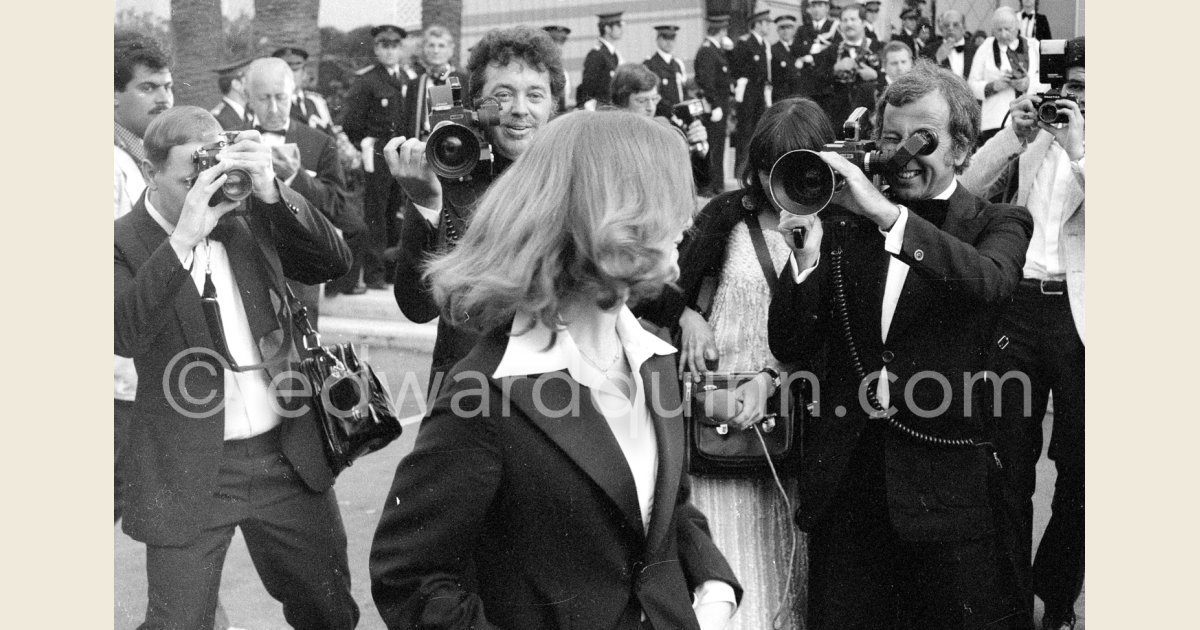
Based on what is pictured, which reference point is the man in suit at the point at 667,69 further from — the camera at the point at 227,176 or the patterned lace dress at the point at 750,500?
the camera at the point at 227,176

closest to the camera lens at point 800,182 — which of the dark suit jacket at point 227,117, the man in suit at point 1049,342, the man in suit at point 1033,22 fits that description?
the man in suit at point 1049,342

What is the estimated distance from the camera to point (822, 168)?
8.50 ft

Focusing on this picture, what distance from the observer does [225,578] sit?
344 centimetres

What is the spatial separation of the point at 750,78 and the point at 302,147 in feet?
4.75

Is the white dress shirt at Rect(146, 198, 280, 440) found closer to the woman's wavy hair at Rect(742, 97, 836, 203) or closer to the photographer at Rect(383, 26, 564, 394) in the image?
the photographer at Rect(383, 26, 564, 394)

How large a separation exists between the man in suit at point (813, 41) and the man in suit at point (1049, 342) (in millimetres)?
735

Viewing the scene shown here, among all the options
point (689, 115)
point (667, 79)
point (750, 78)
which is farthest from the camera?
point (667, 79)

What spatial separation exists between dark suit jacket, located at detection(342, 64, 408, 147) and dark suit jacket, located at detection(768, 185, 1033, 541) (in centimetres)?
174

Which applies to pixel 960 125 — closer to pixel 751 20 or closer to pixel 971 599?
pixel 971 599

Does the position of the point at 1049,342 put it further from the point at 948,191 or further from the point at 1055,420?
the point at 948,191

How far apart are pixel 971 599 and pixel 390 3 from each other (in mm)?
2498

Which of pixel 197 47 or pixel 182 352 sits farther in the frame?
pixel 197 47

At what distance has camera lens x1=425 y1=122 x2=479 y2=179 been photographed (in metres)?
2.64

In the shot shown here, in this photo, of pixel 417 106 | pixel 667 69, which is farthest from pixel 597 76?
pixel 417 106
